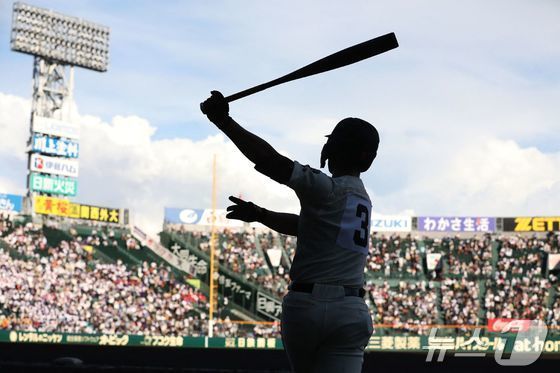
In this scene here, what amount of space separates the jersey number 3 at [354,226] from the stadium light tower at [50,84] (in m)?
48.0

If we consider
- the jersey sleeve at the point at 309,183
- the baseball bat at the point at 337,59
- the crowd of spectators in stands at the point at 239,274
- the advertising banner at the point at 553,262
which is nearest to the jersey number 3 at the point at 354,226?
the jersey sleeve at the point at 309,183

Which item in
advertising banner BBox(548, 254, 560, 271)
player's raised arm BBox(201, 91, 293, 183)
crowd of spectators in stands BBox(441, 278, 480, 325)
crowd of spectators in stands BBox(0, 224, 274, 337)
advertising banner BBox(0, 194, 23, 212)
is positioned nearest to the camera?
player's raised arm BBox(201, 91, 293, 183)

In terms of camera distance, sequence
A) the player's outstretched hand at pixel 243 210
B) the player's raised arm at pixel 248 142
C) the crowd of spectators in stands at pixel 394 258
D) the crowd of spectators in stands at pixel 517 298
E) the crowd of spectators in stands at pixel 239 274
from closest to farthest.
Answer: the player's raised arm at pixel 248 142
the player's outstretched hand at pixel 243 210
the crowd of spectators in stands at pixel 239 274
the crowd of spectators in stands at pixel 517 298
the crowd of spectators in stands at pixel 394 258

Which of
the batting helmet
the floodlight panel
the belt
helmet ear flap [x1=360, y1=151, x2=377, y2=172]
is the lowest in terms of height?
the belt

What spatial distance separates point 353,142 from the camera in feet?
13.5

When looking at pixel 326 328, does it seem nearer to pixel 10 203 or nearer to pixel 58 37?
pixel 10 203

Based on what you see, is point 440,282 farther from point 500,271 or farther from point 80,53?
point 80,53

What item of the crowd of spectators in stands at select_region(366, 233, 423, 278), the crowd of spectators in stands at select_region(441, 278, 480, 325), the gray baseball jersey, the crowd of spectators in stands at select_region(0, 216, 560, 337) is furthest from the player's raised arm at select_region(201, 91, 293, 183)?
the crowd of spectators in stands at select_region(366, 233, 423, 278)

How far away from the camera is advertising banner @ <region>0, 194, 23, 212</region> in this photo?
153 feet

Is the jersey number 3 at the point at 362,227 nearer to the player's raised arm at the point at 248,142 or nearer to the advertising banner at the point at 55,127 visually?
the player's raised arm at the point at 248,142

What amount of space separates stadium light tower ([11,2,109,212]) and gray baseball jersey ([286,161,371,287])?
4796 centimetres

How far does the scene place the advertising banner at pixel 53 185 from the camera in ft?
164

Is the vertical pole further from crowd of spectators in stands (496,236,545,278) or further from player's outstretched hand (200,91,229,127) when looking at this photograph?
player's outstretched hand (200,91,229,127)

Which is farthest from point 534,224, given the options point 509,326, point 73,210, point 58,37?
point 58,37
